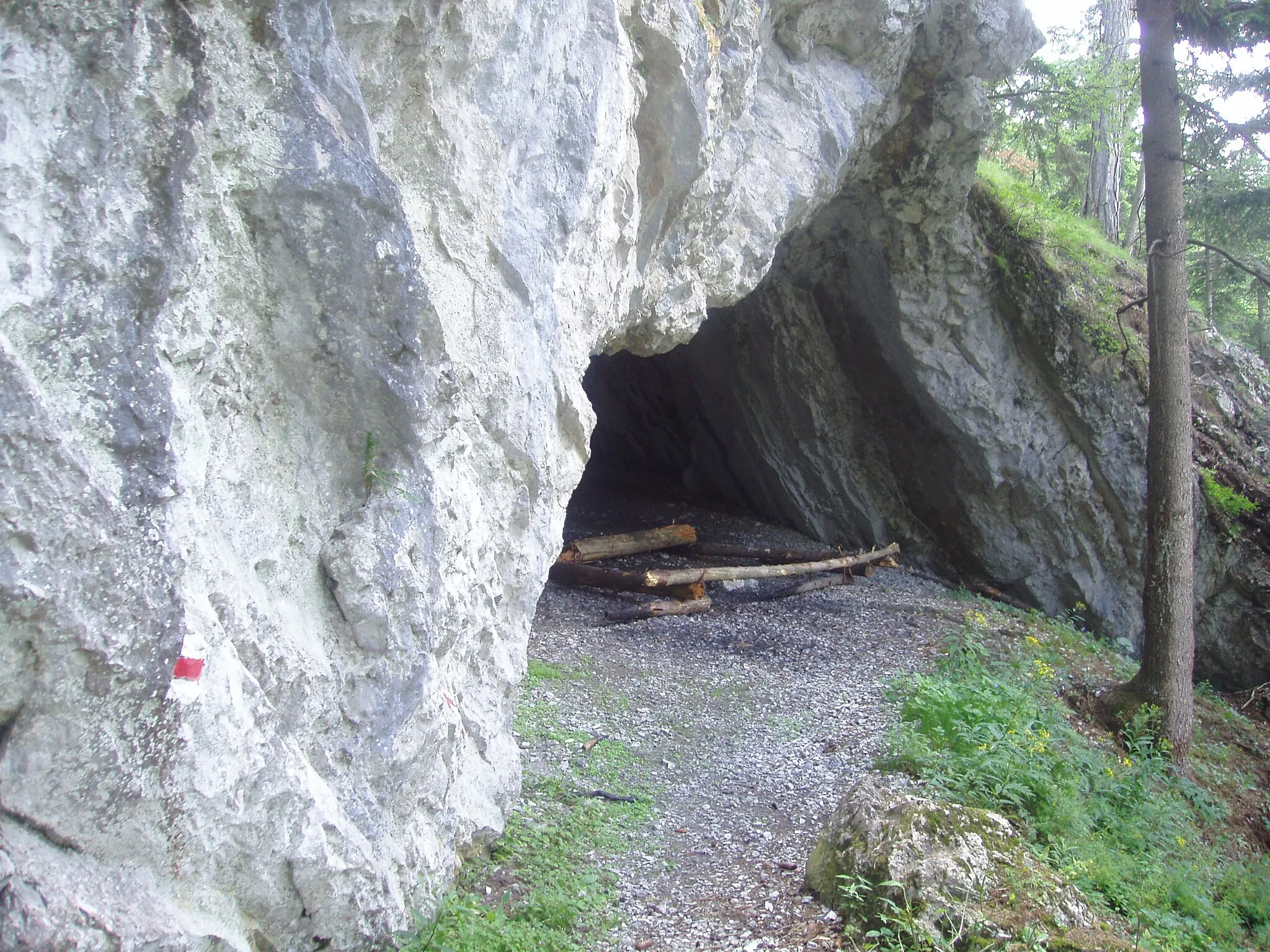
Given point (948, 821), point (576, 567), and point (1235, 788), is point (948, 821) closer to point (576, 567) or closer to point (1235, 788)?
point (1235, 788)

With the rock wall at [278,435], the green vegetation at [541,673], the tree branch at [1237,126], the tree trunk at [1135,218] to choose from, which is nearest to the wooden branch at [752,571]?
the green vegetation at [541,673]

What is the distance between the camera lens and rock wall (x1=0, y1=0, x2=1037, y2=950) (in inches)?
86.7

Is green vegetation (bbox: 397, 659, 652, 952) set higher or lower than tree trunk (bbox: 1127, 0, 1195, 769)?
lower

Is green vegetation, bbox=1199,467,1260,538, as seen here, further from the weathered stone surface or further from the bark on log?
the weathered stone surface

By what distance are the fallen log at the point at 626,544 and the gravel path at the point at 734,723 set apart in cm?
23

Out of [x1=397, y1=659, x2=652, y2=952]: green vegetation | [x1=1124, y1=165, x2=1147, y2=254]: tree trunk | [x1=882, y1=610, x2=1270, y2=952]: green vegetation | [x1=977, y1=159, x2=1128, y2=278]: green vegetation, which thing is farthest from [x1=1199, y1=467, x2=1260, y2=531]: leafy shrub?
[x1=1124, y1=165, x2=1147, y2=254]: tree trunk

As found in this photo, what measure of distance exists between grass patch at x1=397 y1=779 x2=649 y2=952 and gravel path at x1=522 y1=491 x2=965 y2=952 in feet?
0.47

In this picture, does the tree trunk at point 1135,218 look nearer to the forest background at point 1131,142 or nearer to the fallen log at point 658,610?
the forest background at point 1131,142

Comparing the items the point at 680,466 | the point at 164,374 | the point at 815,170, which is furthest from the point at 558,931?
the point at 680,466

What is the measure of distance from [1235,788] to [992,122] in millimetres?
7149

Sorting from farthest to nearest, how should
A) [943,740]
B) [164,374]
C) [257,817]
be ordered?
1. [943,740]
2. [257,817]
3. [164,374]

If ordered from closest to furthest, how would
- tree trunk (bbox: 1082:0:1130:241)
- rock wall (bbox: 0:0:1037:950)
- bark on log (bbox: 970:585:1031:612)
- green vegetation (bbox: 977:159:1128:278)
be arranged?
rock wall (bbox: 0:0:1037:950) → green vegetation (bbox: 977:159:1128:278) → bark on log (bbox: 970:585:1031:612) → tree trunk (bbox: 1082:0:1130:241)

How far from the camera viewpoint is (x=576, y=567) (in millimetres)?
9617

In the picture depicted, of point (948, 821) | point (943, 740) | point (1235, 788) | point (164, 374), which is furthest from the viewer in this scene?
point (1235, 788)
